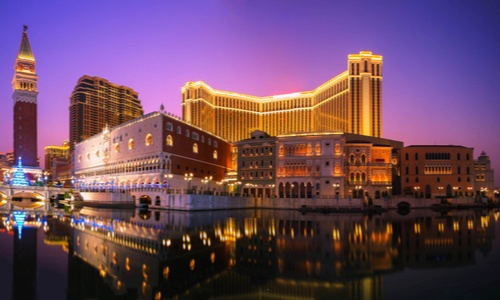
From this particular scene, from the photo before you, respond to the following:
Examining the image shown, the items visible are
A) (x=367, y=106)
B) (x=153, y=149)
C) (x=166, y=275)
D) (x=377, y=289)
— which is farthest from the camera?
(x=367, y=106)

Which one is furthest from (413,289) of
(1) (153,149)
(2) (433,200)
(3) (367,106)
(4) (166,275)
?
(3) (367,106)

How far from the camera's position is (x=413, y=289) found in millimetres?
14281

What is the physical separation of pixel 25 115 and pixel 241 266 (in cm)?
10953

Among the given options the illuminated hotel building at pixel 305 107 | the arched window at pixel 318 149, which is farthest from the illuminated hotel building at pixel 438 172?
the illuminated hotel building at pixel 305 107

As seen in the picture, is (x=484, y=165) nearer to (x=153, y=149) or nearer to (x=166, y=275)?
(x=153, y=149)

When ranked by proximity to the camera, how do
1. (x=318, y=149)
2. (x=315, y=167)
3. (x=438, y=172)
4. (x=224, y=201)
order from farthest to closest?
(x=438, y=172), (x=318, y=149), (x=315, y=167), (x=224, y=201)

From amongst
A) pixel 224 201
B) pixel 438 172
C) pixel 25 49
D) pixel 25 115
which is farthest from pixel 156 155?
pixel 25 49

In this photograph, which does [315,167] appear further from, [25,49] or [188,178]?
[25,49]

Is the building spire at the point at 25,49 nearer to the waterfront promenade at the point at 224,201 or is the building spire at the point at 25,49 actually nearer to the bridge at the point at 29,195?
the bridge at the point at 29,195

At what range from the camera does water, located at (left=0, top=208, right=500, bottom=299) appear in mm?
13672

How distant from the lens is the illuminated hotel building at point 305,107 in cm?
11300

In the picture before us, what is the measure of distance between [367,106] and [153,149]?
7014 centimetres

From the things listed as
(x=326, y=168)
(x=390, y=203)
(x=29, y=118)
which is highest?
(x=29, y=118)

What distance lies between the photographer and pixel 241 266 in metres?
17.8
